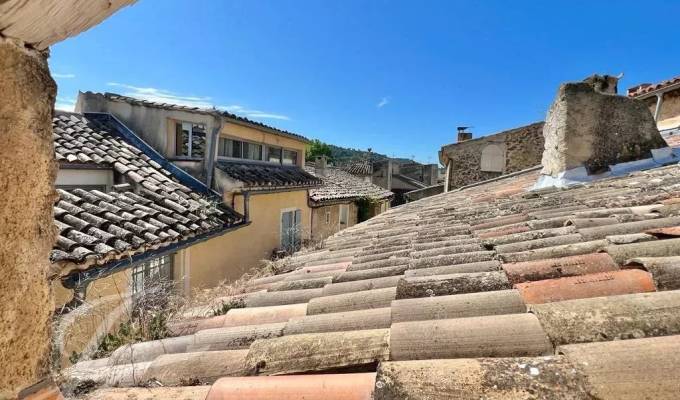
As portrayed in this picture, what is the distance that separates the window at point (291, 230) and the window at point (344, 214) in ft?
14.3

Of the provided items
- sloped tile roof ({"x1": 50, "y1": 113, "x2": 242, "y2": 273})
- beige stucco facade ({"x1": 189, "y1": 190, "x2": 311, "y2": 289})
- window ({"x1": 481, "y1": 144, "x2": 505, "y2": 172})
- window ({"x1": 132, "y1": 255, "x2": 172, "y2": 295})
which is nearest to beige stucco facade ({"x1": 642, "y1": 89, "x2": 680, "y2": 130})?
window ({"x1": 481, "y1": 144, "x2": 505, "y2": 172})

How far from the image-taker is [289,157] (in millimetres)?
12836

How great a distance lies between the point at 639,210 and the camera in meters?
2.63

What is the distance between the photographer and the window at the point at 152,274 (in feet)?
17.9

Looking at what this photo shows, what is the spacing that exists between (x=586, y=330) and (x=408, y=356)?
571 millimetres

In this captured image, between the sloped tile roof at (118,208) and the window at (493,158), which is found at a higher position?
the window at (493,158)

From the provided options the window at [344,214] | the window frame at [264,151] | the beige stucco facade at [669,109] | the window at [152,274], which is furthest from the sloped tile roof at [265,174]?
the beige stucco facade at [669,109]

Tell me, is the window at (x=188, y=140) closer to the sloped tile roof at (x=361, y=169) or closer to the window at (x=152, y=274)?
the window at (x=152, y=274)

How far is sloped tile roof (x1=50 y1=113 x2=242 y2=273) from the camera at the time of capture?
413 cm

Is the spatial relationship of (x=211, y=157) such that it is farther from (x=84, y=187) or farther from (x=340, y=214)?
(x=340, y=214)

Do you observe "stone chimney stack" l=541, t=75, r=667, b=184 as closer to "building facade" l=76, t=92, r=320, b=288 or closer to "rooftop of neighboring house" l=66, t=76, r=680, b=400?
"rooftop of neighboring house" l=66, t=76, r=680, b=400

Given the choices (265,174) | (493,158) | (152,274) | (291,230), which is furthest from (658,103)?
(152,274)

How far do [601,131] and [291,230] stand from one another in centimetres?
828

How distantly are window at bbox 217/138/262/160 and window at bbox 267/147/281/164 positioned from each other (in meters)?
0.49
